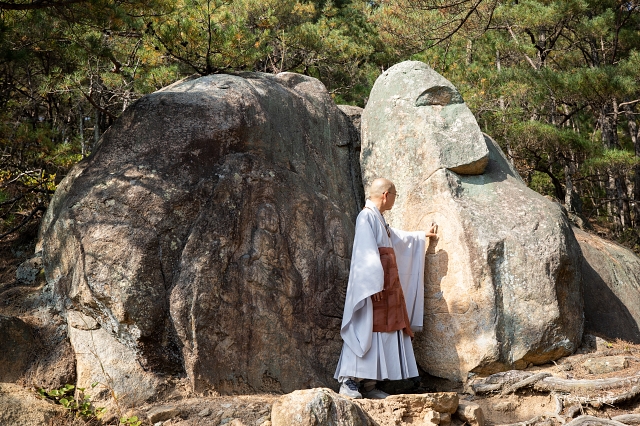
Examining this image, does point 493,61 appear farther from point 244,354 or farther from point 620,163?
point 244,354

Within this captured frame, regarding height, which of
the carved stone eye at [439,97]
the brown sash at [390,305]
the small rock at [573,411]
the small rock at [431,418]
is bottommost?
the small rock at [573,411]

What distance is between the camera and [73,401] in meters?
4.37

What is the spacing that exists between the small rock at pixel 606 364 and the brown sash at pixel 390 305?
62.3 inches

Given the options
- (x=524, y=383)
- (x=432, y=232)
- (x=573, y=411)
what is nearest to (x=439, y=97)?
(x=432, y=232)

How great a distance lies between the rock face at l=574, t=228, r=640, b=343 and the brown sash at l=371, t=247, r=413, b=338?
2217 mm

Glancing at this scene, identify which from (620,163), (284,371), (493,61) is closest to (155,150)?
(284,371)

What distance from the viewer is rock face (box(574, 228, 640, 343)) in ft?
21.1

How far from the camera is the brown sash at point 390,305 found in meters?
5.15

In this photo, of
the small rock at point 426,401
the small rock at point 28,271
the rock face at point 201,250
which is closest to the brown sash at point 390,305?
the rock face at point 201,250

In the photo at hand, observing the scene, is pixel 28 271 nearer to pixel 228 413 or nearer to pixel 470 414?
pixel 228 413

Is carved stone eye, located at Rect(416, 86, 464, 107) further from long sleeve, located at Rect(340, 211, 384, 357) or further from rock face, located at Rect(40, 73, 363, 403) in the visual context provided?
long sleeve, located at Rect(340, 211, 384, 357)

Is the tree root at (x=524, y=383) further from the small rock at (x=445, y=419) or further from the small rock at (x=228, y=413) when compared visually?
the small rock at (x=228, y=413)

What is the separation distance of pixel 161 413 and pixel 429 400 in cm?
191

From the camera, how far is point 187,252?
16.1 ft
